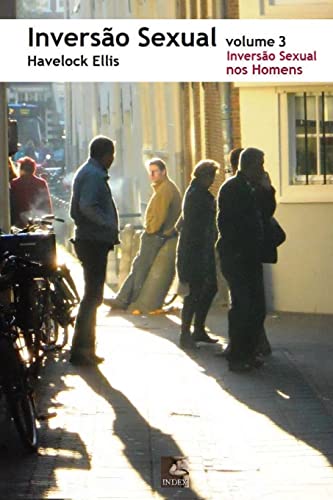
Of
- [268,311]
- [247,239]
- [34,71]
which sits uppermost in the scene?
[34,71]

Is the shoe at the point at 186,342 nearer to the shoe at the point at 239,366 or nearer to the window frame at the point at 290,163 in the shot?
the shoe at the point at 239,366

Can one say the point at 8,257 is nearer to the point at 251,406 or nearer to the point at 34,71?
the point at 251,406

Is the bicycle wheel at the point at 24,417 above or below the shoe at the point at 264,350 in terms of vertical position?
above

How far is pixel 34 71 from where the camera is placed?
620 inches

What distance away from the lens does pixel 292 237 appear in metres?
16.8

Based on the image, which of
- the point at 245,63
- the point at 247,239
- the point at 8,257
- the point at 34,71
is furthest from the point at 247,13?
the point at 8,257

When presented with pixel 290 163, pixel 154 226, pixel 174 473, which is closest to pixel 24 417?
pixel 174 473

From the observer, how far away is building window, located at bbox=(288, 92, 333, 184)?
55.3 ft

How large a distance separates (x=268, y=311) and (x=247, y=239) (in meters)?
5.40

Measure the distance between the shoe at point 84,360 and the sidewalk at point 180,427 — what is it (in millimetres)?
126

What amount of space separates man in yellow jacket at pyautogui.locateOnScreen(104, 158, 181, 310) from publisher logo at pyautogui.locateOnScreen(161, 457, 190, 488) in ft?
28.3

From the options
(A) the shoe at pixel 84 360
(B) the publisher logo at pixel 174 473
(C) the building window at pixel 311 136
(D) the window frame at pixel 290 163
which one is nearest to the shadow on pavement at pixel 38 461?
(B) the publisher logo at pixel 174 473

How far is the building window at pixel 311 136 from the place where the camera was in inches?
664

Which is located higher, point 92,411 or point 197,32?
point 197,32
